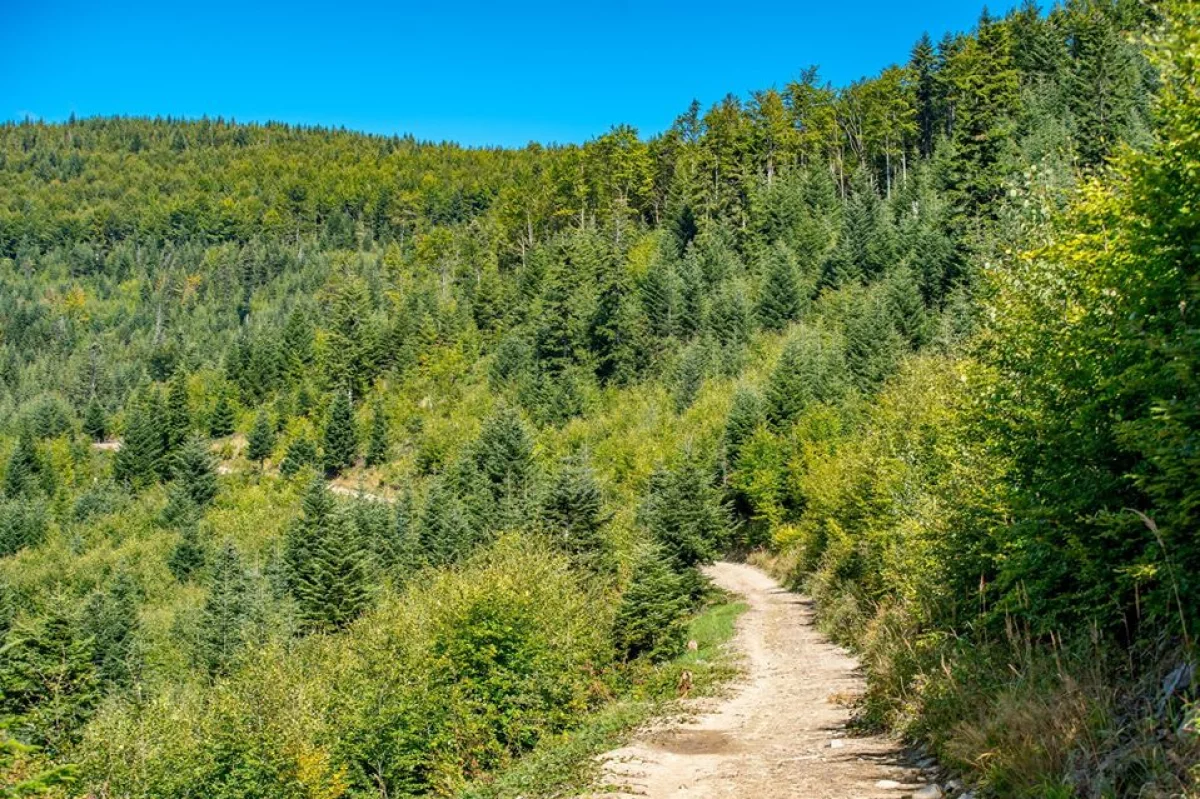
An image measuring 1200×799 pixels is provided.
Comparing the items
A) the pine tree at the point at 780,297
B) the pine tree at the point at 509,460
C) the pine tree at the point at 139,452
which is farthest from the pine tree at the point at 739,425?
the pine tree at the point at 139,452

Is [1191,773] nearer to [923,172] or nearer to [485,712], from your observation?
[485,712]

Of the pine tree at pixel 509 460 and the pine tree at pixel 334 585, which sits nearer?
the pine tree at pixel 334 585

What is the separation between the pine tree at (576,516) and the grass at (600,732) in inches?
358

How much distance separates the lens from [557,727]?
20.4m

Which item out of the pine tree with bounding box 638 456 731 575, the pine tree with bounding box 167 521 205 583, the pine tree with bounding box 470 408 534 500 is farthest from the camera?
the pine tree with bounding box 167 521 205 583

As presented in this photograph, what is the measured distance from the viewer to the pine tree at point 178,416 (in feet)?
367

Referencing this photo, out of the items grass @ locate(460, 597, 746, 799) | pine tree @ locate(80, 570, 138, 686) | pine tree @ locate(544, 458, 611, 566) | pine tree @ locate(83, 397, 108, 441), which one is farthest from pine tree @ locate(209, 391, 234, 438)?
grass @ locate(460, 597, 746, 799)

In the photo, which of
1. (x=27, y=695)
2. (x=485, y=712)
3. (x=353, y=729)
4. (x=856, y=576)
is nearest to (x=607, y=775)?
(x=485, y=712)

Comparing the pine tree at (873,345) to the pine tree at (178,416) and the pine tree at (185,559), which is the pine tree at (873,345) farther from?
the pine tree at (178,416)

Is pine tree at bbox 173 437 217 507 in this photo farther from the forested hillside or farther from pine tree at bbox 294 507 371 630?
pine tree at bbox 294 507 371 630

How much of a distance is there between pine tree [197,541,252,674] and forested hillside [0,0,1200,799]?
26 cm

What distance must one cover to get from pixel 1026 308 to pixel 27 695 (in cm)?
4728

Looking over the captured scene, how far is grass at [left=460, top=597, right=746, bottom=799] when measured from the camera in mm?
11508

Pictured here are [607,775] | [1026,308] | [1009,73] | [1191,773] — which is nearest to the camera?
[1191,773]
